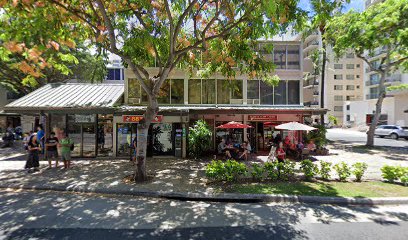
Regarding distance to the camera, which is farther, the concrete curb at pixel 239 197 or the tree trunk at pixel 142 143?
the tree trunk at pixel 142 143

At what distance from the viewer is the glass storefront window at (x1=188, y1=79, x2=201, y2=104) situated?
18.4m

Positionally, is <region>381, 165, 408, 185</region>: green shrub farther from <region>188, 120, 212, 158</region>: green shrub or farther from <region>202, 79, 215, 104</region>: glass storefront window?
<region>202, 79, 215, 104</region>: glass storefront window

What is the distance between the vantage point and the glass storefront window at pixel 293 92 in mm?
18938

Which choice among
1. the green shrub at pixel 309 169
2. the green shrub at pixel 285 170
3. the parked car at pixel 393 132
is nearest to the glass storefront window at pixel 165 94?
the green shrub at pixel 285 170

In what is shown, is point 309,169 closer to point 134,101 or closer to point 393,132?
point 134,101

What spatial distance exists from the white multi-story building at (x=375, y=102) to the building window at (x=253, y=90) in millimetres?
23307

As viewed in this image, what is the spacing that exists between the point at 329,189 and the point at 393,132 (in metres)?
27.8

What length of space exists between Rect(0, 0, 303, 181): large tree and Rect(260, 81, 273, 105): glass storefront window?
7.85m

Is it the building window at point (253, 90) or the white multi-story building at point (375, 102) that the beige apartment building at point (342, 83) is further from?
the building window at point (253, 90)

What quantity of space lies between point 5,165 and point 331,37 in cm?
2290

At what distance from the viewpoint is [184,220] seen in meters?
6.00

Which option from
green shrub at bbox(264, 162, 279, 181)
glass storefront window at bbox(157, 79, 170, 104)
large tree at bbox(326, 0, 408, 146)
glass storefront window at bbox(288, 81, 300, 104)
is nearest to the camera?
green shrub at bbox(264, 162, 279, 181)

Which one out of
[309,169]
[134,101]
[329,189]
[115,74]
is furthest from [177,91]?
[115,74]

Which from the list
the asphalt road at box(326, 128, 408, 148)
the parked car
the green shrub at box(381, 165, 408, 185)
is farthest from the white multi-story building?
the green shrub at box(381, 165, 408, 185)
